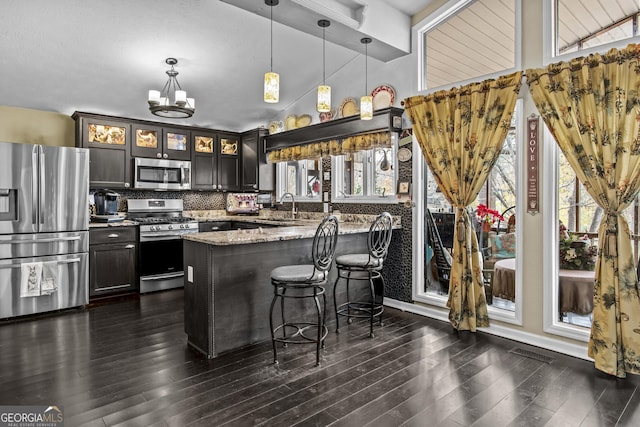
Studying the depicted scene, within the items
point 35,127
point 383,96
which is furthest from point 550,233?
point 35,127

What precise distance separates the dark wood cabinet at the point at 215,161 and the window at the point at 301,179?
782mm

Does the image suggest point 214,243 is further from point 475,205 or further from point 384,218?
point 475,205

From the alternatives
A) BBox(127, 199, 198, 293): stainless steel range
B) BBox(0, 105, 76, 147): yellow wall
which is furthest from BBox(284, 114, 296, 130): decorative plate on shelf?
BBox(0, 105, 76, 147): yellow wall

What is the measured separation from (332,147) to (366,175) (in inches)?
22.2

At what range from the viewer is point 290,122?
18.2 feet

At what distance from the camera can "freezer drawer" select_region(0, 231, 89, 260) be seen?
Answer: 3.80 meters

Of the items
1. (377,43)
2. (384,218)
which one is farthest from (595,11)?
(384,218)

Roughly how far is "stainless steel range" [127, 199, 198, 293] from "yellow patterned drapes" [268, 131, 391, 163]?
164cm

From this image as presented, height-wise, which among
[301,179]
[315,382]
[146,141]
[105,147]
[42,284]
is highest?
[146,141]

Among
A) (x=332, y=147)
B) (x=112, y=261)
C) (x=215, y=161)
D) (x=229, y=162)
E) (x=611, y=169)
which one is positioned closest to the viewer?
(x=611, y=169)

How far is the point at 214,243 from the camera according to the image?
9.09 feet

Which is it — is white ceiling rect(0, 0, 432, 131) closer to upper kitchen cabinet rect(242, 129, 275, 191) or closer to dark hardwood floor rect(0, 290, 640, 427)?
upper kitchen cabinet rect(242, 129, 275, 191)

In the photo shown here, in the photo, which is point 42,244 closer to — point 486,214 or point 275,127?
point 275,127

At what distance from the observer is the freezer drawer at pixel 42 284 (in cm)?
380
